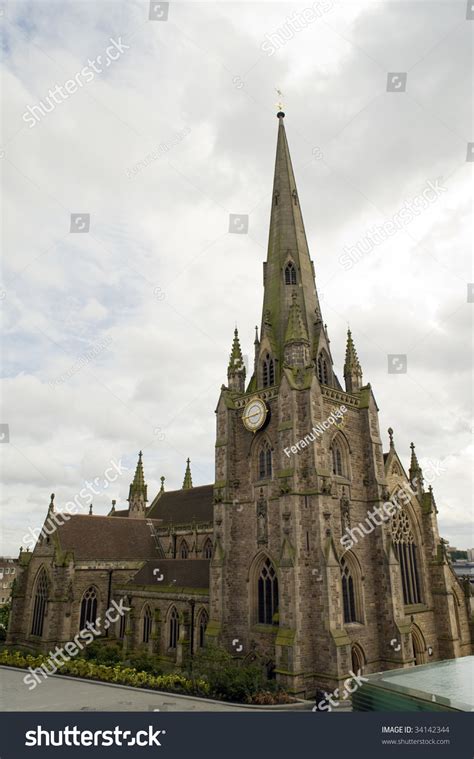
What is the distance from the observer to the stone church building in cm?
2538

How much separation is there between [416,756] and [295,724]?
3.80m

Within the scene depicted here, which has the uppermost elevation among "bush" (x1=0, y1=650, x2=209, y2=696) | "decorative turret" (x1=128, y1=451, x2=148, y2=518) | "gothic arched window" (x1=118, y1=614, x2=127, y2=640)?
"decorative turret" (x1=128, y1=451, x2=148, y2=518)

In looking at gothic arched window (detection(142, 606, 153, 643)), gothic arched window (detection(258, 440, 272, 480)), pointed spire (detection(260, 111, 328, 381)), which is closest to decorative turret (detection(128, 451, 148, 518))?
gothic arched window (detection(142, 606, 153, 643))

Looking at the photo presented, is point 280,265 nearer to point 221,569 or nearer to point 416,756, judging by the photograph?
point 221,569

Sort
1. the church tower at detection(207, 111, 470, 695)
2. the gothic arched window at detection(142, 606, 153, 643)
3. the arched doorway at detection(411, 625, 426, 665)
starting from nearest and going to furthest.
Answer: the church tower at detection(207, 111, 470, 695), the arched doorway at detection(411, 625, 426, 665), the gothic arched window at detection(142, 606, 153, 643)

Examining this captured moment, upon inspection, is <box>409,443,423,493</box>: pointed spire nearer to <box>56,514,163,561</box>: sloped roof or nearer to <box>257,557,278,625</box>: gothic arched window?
<box>257,557,278,625</box>: gothic arched window

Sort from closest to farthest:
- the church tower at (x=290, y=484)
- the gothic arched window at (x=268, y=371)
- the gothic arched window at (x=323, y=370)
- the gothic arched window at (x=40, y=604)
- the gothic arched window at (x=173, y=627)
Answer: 1. the church tower at (x=290, y=484)
2. the gothic arched window at (x=268, y=371)
3. the gothic arched window at (x=323, y=370)
4. the gothic arched window at (x=173, y=627)
5. the gothic arched window at (x=40, y=604)

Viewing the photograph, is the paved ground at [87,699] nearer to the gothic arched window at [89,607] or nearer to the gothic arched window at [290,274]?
the gothic arched window at [89,607]

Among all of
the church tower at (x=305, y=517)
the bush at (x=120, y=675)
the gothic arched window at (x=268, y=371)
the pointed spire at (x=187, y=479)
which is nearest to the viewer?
the bush at (x=120, y=675)

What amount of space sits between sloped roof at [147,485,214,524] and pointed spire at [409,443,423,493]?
16.5 meters

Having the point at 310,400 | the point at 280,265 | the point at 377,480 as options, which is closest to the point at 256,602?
the point at 377,480

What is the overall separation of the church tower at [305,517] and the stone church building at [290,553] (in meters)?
0.09

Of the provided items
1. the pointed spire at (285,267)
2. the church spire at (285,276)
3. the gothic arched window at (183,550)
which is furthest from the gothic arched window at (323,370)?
the gothic arched window at (183,550)

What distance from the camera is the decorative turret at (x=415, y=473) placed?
35.1 metres
